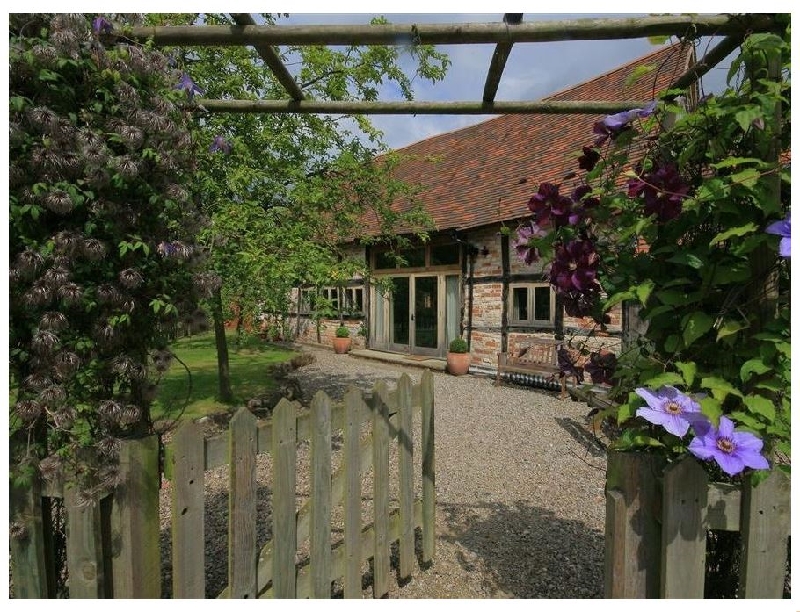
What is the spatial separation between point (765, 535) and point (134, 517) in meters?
1.99

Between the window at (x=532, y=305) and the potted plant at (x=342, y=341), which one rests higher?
the window at (x=532, y=305)

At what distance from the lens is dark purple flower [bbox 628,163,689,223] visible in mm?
1306

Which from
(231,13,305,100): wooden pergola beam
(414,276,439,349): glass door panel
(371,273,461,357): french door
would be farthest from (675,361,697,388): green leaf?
(414,276,439,349): glass door panel

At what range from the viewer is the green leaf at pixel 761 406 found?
1148 millimetres

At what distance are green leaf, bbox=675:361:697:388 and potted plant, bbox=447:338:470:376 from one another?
8961mm

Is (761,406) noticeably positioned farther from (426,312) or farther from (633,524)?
(426,312)

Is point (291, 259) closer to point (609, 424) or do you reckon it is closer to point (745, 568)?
point (609, 424)

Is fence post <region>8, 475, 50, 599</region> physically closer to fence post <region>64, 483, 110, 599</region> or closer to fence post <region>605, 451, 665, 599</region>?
fence post <region>64, 483, 110, 599</region>

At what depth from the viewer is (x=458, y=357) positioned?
33.4 feet

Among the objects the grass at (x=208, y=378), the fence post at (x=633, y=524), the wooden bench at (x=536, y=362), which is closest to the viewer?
the fence post at (x=633, y=524)

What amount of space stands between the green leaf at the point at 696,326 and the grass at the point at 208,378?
341cm

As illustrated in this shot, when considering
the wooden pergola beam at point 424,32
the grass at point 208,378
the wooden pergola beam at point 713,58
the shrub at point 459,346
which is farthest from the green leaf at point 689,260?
the shrub at point 459,346

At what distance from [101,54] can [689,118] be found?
5.94ft

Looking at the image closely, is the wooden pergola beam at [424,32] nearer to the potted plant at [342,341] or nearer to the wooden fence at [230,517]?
the wooden fence at [230,517]
